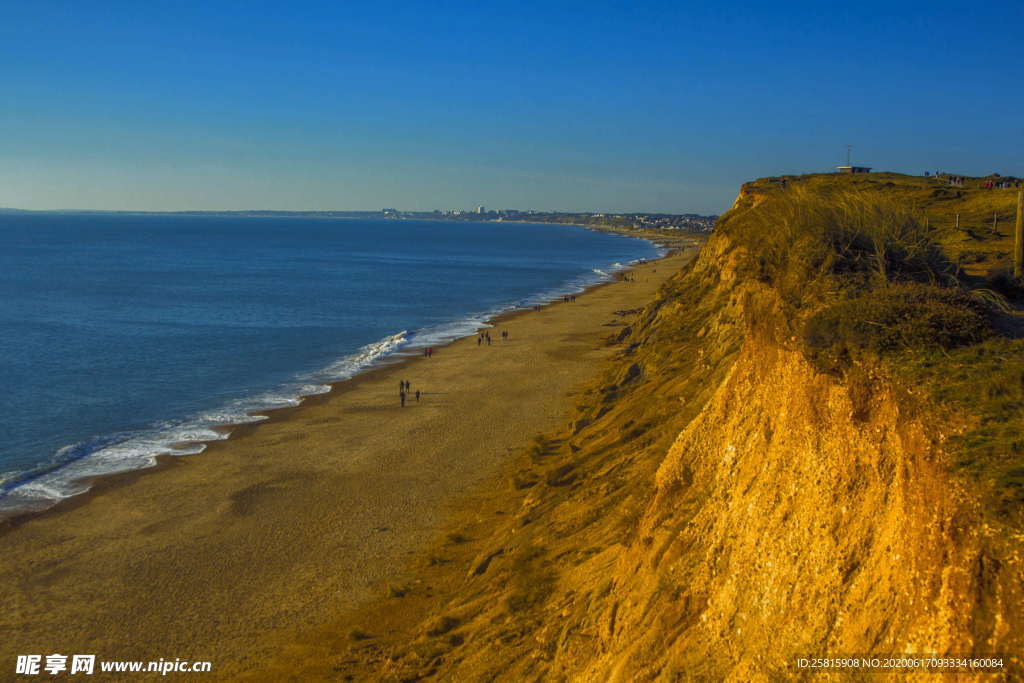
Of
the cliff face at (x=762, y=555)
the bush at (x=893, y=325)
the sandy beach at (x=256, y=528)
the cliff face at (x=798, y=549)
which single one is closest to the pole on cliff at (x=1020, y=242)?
the cliff face at (x=762, y=555)

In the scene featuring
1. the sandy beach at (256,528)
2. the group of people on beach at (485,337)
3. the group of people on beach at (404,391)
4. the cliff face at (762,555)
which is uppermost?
the cliff face at (762,555)

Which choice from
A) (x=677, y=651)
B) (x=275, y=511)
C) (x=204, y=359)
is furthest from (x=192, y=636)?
(x=204, y=359)

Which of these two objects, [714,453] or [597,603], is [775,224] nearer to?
[714,453]

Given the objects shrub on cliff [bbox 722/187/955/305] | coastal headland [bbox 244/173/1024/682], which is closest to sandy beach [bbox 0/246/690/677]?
coastal headland [bbox 244/173/1024/682]

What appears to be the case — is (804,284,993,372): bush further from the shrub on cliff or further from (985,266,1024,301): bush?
(985,266,1024,301): bush

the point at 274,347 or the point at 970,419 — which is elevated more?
the point at 970,419

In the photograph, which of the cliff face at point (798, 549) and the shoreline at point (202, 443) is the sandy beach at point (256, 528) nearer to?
the shoreline at point (202, 443)
